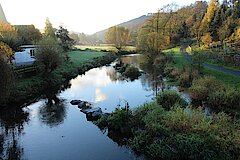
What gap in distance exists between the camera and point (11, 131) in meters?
16.8

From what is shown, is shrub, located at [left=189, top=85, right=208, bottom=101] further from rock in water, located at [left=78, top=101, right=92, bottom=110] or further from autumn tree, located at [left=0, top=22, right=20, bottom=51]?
autumn tree, located at [left=0, top=22, right=20, bottom=51]

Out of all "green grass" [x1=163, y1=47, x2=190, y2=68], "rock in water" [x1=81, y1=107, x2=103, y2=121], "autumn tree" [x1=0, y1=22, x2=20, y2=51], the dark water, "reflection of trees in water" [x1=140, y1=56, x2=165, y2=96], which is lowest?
the dark water

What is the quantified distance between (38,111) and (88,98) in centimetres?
575

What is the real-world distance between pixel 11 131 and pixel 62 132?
141 inches

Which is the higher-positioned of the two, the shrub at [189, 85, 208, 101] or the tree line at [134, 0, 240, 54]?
the tree line at [134, 0, 240, 54]

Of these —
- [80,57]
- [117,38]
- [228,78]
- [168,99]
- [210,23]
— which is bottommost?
[168,99]

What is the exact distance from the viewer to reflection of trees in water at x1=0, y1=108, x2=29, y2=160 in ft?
45.2

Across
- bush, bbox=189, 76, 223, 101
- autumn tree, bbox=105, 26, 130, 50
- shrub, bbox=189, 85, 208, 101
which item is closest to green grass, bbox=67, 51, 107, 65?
autumn tree, bbox=105, 26, 130, 50

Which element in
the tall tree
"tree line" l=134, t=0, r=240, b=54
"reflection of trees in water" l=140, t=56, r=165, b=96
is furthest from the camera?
the tall tree

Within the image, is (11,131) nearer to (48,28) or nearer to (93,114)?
(93,114)

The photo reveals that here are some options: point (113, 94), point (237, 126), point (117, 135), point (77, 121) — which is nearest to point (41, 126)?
point (77, 121)

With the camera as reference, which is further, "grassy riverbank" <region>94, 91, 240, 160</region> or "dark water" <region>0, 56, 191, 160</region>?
"dark water" <region>0, 56, 191, 160</region>

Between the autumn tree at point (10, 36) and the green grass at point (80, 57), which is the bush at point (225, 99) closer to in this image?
the autumn tree at point (10, 36)

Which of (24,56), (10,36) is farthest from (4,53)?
(10,36)
